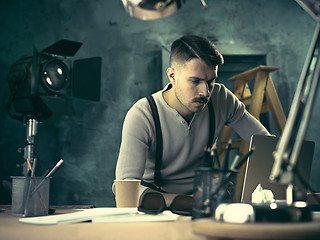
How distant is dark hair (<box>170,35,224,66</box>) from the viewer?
59.1 inches

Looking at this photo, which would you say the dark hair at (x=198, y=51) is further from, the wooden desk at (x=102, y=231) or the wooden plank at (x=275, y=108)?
the wooden plank at (x=275, y=108)

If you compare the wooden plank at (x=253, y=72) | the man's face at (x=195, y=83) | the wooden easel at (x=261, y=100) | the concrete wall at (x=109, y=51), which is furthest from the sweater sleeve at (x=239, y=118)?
the concrete wall at (x=109, y=51)

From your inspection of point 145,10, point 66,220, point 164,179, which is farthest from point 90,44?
point 66,220

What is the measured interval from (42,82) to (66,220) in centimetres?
186

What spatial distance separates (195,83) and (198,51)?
5.3 inches

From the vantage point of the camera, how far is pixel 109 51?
3338mm

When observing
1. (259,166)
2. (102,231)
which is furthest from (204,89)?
(102,231)

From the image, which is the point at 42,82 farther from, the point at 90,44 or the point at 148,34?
the point at 148,34

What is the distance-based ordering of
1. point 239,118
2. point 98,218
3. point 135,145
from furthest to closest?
point 239,118
point 135,145
point 98,218

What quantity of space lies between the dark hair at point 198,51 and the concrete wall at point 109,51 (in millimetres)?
1629

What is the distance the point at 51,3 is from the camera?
3344 millimetres

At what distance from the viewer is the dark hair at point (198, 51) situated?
4.92ft

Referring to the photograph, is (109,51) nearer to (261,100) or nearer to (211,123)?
(261,100)

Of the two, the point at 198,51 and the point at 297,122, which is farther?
the point at 198,51
